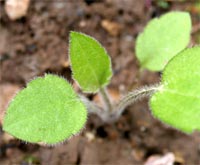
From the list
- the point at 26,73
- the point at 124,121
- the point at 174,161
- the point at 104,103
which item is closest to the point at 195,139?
the point at 174,161

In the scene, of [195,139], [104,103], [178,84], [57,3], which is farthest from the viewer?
[57,3]

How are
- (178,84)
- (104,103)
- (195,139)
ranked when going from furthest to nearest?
(195,139) → (104,103) → (178,84)

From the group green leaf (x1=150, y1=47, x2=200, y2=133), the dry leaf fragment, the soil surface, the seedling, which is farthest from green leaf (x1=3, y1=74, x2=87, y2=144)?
the dry leaf fragment

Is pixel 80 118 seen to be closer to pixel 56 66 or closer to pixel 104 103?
pixel 104 103

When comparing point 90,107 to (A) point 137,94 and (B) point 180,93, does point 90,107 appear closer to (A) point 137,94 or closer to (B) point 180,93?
(A) point 137,94

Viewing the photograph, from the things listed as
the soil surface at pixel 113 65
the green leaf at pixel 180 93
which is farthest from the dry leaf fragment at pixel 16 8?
the green leaf at pixel 180 93

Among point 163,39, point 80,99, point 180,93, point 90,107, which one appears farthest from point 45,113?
point 163,39
